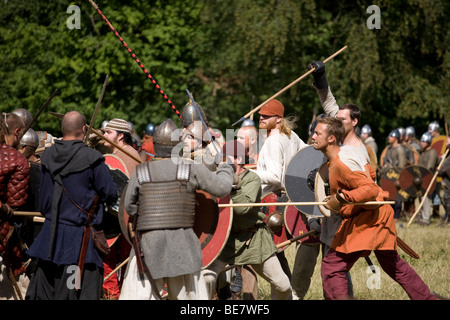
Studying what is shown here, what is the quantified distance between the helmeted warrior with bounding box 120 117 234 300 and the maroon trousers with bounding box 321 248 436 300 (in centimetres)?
92

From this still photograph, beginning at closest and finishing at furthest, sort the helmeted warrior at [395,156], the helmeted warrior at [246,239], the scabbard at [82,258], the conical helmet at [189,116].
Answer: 1. the scabbard at [82,258]
2. the helmeted warrior at [246,239]
3. the conical helmet at [189,116]
4. the helmeted warrior at [395,156]

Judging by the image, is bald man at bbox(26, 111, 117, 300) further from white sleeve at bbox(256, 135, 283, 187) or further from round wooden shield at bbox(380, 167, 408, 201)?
round wooden shield at bbox(380, 167, 408, 201)

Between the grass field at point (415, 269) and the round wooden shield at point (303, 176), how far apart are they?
45.7 inches

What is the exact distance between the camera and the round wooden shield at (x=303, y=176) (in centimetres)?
594

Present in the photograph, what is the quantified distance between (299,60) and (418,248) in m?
10.1

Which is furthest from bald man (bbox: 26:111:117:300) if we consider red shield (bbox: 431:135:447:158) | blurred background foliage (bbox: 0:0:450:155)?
blurred background foliage (bbox: 0:0:450:155)

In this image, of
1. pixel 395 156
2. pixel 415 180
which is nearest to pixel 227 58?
pixel 395 156

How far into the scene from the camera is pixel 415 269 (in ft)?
25.4

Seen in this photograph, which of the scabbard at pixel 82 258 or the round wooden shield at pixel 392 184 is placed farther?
the round wooden shield at pixel 392 184

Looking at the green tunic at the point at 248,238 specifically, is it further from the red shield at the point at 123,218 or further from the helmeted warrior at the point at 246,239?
the red shield at the point at 123,218

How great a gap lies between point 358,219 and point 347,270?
0.36m

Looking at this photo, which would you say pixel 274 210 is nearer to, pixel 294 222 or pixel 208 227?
pixel 294 222

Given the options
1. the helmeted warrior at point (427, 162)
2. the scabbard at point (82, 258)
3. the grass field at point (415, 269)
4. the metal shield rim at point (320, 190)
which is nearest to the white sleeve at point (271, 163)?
the metal shield rim at point (320, 190)

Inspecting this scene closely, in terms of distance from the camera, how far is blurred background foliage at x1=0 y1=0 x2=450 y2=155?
17969 mm
